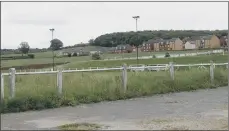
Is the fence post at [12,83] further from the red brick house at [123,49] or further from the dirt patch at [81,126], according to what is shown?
the red brick house at [123,49]

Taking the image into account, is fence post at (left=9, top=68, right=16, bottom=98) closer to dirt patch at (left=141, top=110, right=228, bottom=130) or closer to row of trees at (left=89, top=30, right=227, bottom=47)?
dirt patch at (left=141, top=110, right=228, bottom=130)

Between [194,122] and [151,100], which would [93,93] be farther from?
[194,122]

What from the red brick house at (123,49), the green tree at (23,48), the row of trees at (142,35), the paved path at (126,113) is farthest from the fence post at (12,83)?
the red brick house at (123,49)

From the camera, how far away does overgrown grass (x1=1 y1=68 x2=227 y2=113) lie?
11.4m

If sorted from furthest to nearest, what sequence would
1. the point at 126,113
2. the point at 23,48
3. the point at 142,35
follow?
1. the point at 142,35
2. the point at 23,48
3. the point at 126,113

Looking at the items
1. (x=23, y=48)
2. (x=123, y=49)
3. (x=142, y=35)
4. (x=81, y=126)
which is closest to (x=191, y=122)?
(x=81, y=126)

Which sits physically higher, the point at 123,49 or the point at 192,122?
the point at 123,49

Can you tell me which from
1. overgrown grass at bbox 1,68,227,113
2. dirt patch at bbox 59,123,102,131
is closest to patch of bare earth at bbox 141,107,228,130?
dirt patch at bbox 59,123,102,131

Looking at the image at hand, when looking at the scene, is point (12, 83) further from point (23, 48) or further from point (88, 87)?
point (23, 48)

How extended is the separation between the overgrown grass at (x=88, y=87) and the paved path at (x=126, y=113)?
0.50 metres

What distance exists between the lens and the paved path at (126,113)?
28.8 feet

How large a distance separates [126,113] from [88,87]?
130 inches

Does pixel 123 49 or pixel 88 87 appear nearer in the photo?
pixel 88 87

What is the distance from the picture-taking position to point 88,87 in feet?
44.0
